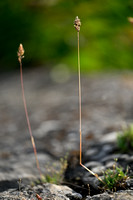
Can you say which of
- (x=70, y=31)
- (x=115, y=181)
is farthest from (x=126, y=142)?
(x=70, y=31)

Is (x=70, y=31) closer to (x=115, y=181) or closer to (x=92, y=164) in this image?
(x=92, y=164)

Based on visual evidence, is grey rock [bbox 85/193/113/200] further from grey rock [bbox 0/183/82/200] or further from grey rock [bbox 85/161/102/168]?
grey rock [bbox 85/161/102/168]

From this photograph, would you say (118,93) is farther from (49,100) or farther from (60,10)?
(60,10)

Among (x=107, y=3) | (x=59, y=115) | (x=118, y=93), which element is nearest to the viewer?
(x=59, y=115)

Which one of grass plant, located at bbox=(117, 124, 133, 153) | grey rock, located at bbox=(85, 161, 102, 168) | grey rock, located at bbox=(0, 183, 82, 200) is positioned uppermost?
grass plant, located at bbox=(117, 124, 133, 153)

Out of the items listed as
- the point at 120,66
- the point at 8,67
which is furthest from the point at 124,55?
the point at 8,67

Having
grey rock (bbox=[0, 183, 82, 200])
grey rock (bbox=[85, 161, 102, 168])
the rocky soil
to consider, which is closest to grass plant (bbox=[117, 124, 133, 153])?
the rocky soil
